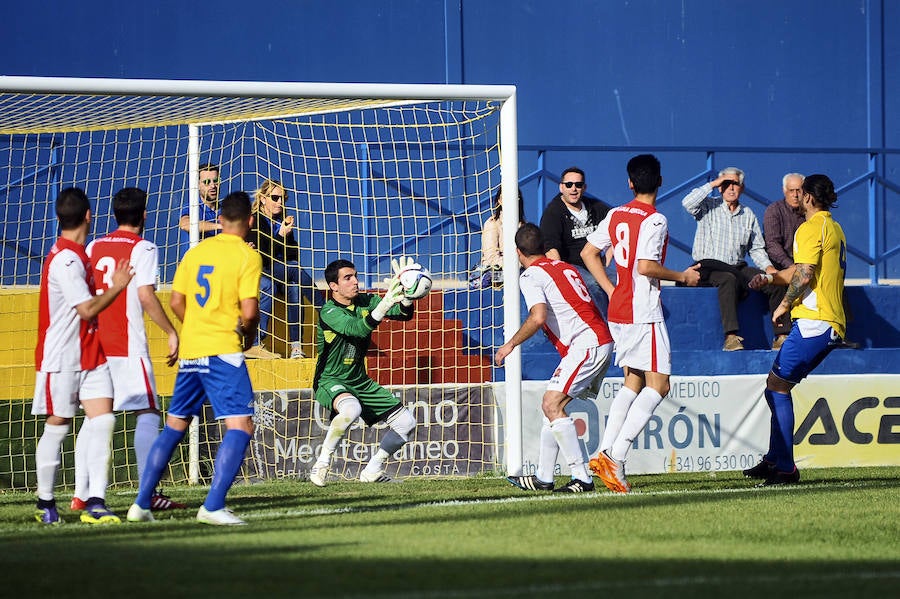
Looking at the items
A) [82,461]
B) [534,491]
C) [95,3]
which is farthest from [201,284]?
[95,3]

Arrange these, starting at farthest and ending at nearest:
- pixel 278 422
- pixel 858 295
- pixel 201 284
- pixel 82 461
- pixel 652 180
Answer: pixel 858 295
pixel 278 422
pixel 652 180
pixel 82 461
pixel 201 284

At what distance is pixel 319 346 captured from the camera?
9.74 m

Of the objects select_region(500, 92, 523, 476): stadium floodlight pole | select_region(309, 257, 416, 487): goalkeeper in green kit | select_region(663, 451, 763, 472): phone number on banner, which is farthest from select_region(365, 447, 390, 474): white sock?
select_region(663, 451, 763, 472): phone number on banner

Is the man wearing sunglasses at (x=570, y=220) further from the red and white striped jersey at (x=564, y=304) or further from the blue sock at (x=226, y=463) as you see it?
the blue sock at (x=226, y=463)

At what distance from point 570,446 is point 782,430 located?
146 cm

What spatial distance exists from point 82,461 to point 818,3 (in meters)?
13.4

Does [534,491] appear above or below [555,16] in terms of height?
below

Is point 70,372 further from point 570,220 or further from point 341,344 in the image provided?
point 570,220

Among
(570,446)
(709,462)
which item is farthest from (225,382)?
(709,462)

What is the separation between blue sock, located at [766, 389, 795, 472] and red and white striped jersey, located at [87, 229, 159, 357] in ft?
13.2

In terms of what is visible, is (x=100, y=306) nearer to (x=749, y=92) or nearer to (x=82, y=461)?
(x=82, y=461)

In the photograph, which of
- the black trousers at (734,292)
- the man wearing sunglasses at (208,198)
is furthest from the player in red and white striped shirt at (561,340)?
the black trousers at (734,292)

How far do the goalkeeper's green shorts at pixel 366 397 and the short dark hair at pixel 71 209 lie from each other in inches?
119

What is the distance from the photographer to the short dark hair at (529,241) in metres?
8.54
